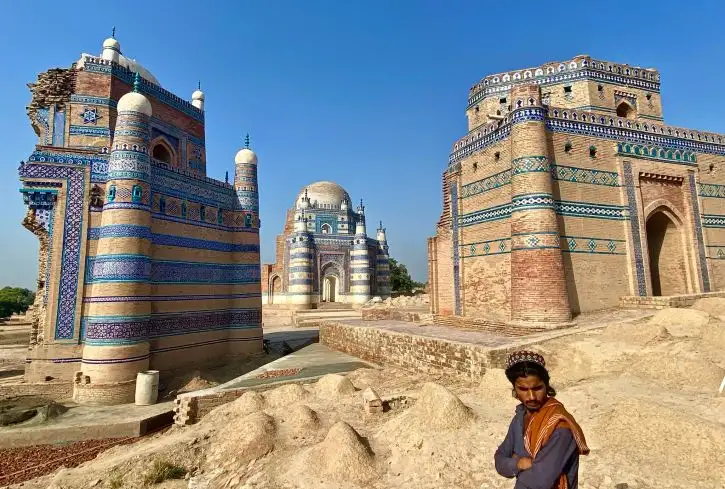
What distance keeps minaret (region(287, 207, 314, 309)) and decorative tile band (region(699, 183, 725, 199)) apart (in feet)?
75.2

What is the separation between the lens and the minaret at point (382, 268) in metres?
33.8

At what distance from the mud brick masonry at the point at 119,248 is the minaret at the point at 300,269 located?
49.7 ft

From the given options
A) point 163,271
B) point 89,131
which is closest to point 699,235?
point 163,271

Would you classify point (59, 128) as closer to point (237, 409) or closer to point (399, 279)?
point (237, 409)

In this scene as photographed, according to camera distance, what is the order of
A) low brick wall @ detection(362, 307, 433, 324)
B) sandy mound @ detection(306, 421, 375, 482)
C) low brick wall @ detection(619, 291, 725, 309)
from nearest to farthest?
sandy mound @ detection(306, 421, 375, 482), low brick wall @ detection(619, 291, 725, 309), low brick wall @ detection(362, 307, 433, 324)

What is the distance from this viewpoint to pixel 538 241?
9.21m

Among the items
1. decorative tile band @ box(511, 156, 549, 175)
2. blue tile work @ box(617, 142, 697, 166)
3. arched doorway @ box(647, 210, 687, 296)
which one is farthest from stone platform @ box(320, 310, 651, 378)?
blue tile work @ box(617, 142, 697, 166)

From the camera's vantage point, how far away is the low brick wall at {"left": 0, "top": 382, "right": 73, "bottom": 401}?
375 inches

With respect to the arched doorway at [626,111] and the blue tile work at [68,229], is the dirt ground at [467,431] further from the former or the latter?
the arched doorway at [626,111]

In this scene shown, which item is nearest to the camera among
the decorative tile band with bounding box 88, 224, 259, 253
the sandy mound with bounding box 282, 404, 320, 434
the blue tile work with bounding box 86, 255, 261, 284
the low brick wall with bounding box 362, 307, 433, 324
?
the sandy mound with bounding box 282, 404, 320, 434

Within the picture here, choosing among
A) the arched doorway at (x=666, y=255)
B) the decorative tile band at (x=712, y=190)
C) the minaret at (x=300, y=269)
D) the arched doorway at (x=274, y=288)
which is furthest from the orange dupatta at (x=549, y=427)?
the arched doorway at (x=274, y=288)

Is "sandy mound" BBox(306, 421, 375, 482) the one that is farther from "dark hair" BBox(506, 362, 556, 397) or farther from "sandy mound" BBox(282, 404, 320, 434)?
"dark hair" BBox(506, 362, 556, 397)

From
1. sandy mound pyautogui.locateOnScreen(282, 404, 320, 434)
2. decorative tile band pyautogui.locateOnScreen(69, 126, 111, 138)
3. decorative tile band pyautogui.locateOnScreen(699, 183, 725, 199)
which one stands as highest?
decorative tile band pyautogui.locateOnScreen(69, 126, 111, 138)

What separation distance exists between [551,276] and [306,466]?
6792 millimetres
